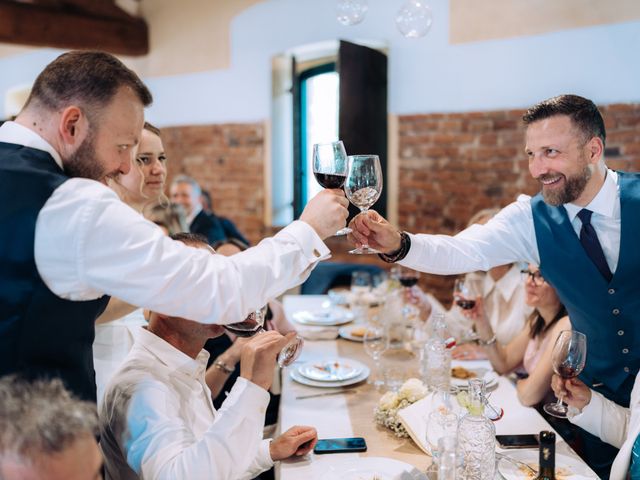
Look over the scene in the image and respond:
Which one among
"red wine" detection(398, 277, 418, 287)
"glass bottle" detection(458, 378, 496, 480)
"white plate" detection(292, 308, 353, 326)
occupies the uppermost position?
"red wine" detection(398, 277, 418, 287)

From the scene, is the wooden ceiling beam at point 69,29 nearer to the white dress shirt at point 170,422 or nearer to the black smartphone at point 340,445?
the white dress shirt at point 170,422

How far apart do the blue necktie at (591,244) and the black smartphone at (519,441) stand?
0.63 m

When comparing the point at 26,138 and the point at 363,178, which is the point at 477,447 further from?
the point at 26,138

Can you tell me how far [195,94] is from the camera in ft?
21.6

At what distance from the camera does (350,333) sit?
294 cm

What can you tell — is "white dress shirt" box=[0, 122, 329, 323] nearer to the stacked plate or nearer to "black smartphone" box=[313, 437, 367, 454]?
"black smartphone" box=[313, 437, 367, 454]

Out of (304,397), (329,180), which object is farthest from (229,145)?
(329,180)

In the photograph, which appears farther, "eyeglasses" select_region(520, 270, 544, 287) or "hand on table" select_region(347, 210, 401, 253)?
"eyeglasses" select_region(520, 270, 544, 287)

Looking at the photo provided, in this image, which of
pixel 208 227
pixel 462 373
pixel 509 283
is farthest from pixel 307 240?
pixel 208 227

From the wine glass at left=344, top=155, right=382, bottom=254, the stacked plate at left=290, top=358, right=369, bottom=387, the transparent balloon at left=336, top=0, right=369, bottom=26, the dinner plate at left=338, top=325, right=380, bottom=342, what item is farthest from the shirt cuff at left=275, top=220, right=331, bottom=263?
the transparent balloon at left=336, top=0, right=369, bottom=26

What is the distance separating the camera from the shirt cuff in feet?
4.17

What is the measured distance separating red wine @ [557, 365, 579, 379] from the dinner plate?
1240 mm

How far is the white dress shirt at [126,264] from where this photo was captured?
109cm

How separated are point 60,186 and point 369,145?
419 cm
